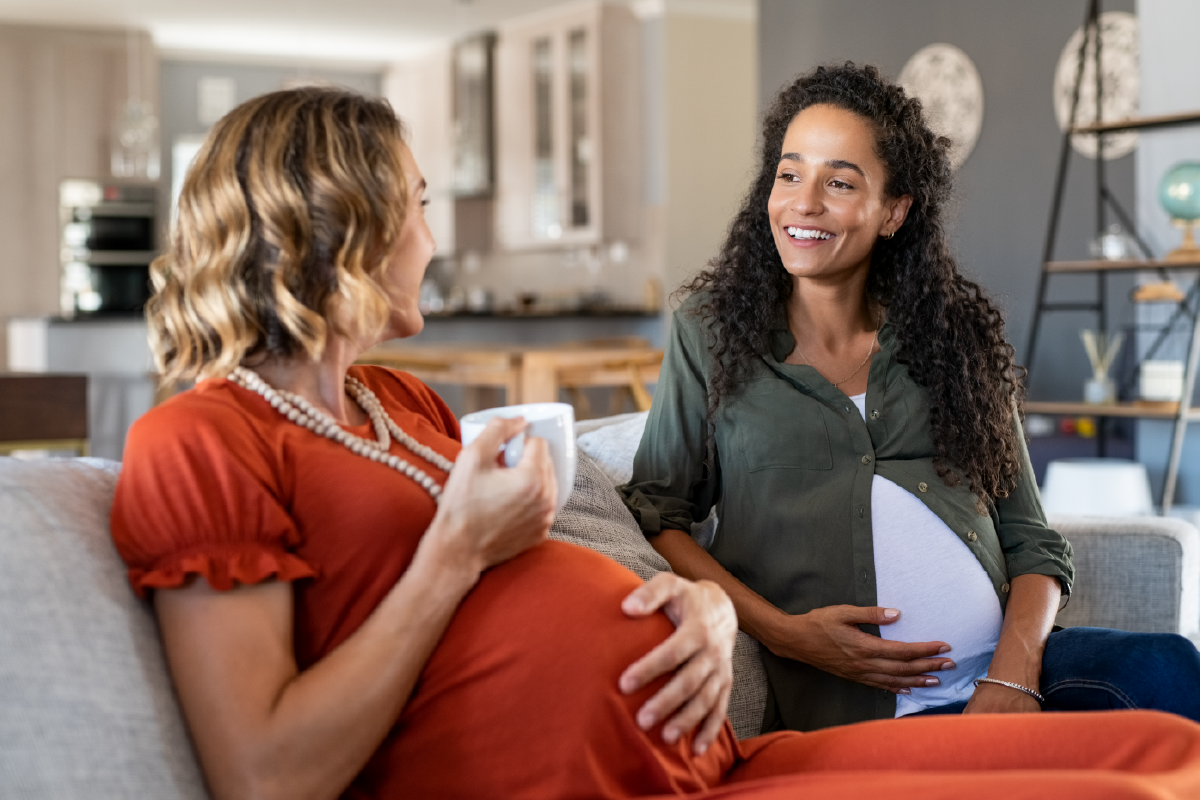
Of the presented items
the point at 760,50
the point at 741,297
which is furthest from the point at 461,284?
the point at 741,297

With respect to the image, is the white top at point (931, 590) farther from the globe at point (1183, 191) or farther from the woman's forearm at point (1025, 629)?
the globe at point (1183, 191)

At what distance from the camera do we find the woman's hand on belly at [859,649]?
1.55m

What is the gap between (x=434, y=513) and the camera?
1079 mm

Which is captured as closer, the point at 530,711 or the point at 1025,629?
the point at 530,711

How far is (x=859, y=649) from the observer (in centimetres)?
156

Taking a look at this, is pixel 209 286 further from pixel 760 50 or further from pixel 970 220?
pixel 760 50

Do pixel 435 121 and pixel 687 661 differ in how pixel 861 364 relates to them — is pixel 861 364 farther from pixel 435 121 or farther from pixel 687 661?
pixel 435 121

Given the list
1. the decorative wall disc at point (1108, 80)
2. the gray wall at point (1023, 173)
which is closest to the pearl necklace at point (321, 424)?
the gray wall at point (1023, 173)

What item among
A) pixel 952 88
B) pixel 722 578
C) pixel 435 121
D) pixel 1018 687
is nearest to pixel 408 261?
pixel 722 578

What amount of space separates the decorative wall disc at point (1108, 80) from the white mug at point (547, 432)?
5.03m

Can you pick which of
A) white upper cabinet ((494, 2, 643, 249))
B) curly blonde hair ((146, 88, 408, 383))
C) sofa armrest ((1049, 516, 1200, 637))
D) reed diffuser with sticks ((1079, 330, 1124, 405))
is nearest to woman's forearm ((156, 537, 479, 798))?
curly blonde hair ((146, 88, 408, 383))

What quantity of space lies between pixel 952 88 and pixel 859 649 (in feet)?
16.8

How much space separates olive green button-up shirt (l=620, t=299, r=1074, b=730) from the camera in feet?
5.33

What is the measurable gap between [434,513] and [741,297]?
2.70ft
